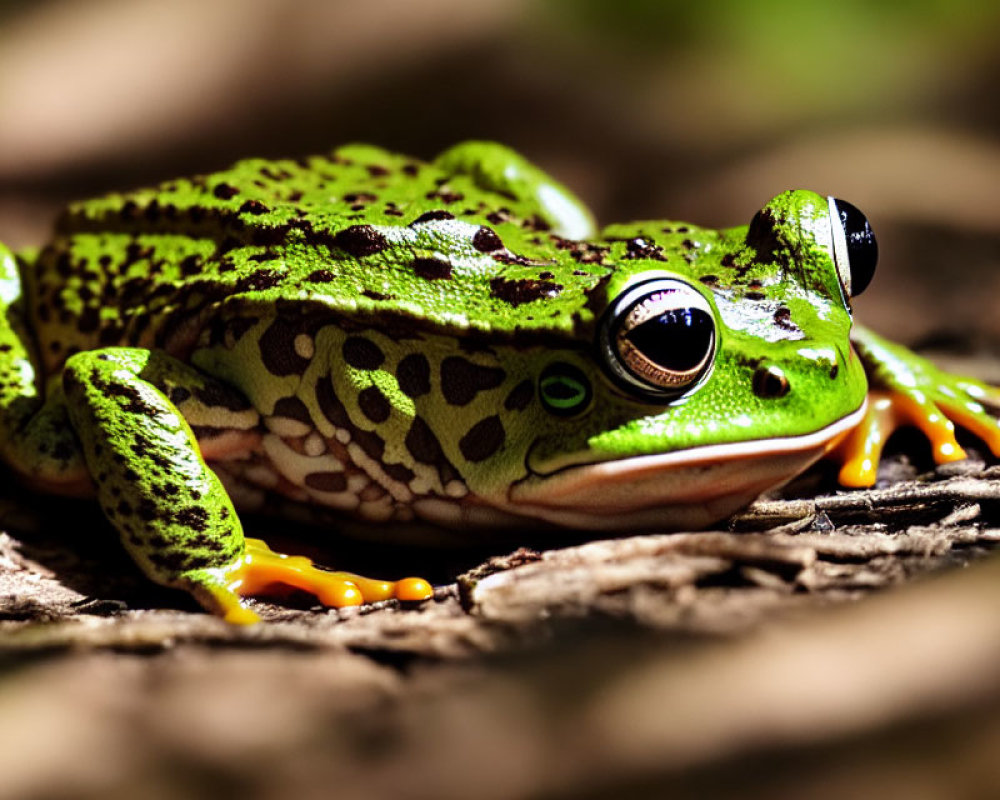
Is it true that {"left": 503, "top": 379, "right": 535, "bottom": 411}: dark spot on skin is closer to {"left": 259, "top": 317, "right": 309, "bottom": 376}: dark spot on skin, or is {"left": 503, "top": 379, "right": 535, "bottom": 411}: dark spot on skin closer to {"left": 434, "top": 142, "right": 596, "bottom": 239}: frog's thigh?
{"left": 259, "top": 317, "right": 309, "bottom": 376}: dark spot on skin

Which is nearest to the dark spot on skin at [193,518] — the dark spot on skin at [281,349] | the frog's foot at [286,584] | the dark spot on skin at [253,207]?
the frog's foot at [286,584]

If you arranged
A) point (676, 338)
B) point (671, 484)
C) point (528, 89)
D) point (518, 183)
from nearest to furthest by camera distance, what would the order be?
point (676, 338) < point (671, 484) < point (518, 183) < point (528, 89)

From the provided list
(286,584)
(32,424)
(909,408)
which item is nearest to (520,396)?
(286,584)

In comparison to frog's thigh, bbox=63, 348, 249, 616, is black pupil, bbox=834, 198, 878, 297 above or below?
above

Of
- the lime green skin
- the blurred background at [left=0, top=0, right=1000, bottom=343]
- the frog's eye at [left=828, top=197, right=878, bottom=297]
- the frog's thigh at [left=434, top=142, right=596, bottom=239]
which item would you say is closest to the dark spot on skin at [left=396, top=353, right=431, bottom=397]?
the lime green skin

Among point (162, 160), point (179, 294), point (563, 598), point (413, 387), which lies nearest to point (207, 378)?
point (179, 294)

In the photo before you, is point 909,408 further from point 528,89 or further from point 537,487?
point 528,89
